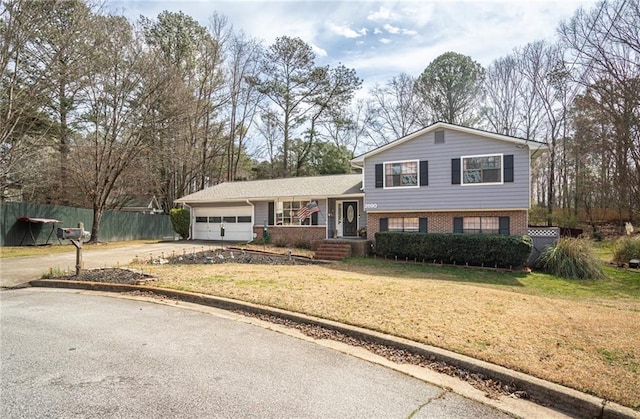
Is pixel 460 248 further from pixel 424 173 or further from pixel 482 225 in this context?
pixel 424 173

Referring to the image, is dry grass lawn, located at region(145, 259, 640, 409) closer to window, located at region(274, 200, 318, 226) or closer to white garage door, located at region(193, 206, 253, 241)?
window, located at region(274, 200, 318, 226)

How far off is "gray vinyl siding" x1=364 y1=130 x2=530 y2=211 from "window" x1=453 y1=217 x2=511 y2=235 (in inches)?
23.5

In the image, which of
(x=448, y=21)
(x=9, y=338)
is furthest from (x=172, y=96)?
(x=9, y=338)

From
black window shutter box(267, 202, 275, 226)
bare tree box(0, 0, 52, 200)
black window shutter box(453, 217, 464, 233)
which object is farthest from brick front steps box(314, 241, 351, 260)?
bare tree box(0, 0, 52, 200)

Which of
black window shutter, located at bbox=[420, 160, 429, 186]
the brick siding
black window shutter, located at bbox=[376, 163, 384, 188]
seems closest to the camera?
the brick siding

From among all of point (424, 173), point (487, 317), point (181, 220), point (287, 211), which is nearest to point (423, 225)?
point (424, 173)

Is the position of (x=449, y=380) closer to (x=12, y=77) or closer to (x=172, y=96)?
(x=12, y=77)

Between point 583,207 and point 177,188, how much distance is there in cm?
3506

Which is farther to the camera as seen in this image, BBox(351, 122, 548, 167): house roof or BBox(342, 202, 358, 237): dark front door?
BBox(342, 202, 358, 237): dark front door

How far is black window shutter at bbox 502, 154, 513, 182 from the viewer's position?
13.9 meters

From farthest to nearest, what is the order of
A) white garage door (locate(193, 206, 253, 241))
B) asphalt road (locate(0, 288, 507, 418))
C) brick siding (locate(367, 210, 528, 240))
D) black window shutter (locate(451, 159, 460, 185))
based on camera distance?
1. white garage door (locate(193, 206, 253, 241))
2. black window shutter (locate(451, 159, 460, 185))
3. brick siding (locate(367, 210, 528, 240))
4. asphalt road (locate(0, 288, 507, 418))

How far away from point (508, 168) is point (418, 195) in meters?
3.63

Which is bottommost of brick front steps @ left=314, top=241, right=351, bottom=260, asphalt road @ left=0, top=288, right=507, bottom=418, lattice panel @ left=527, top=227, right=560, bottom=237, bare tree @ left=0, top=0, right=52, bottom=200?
asphalt road @ left=0, top=288, right=507, bottom=418

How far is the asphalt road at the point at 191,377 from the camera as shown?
9.58 ft
